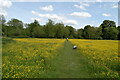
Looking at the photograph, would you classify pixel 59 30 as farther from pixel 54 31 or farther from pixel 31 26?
pixel 31 26

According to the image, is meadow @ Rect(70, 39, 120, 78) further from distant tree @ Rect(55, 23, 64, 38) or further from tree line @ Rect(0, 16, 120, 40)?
distant tree @ Rect(55, 23, 64, 38)

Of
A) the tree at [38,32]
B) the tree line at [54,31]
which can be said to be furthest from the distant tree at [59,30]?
the tree at [38,32]

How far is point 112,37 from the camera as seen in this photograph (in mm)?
90938

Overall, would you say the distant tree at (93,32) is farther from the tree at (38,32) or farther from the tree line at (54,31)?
the tree at (38,32)

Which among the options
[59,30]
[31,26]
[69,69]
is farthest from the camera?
[31,26]

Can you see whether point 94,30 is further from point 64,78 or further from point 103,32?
point 64,78

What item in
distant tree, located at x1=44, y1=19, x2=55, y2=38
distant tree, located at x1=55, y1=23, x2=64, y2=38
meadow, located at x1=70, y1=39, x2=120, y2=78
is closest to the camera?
meadow, located at x1=70, y1=39, x2=120, y2=78

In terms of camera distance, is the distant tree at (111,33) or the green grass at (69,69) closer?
the green grass at (69,69)

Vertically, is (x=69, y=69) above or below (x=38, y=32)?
below

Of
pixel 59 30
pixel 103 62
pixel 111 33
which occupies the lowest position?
pixel 103 62

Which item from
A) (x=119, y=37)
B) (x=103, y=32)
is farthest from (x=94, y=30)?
(x=119, y=37)

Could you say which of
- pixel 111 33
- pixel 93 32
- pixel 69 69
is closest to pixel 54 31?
pixel 93 32

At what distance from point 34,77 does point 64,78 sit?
187cm

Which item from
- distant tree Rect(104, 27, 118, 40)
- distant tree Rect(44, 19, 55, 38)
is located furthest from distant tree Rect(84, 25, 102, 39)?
distant tree Rect(44, 19, 55, 38)
